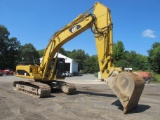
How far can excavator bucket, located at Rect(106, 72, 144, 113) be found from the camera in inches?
395

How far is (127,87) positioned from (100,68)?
8.63 ft

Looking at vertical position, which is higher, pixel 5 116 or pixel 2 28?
pixel 2 28

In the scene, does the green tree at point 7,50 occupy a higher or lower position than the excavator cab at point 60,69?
higher

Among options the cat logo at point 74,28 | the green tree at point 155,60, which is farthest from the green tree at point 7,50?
the cat logo at point 74,28

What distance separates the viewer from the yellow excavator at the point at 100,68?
10.3 meters

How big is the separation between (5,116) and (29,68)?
26.1ft

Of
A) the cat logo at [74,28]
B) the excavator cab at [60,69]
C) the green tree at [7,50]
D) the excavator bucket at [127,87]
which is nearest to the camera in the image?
the excavator bucket at [127,87]

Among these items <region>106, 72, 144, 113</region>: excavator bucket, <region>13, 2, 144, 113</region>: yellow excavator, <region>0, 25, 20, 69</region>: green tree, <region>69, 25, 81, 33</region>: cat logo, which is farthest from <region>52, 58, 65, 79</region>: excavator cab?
<region>0, 25, 20, 69</region>: green tree

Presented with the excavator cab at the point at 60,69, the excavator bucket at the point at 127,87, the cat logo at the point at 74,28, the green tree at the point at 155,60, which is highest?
the green tree at the point at 155,60

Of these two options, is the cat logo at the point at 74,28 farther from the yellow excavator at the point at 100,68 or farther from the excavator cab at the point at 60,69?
the excavator cab at the point at 60,69

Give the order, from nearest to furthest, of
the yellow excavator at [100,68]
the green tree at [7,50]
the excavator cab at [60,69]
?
the yellow excavator at [100,68]
the excavator cab at [60,69]
the green tree at [7,50]

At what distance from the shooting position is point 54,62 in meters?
17.1

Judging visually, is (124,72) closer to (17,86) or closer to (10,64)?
(17,86)

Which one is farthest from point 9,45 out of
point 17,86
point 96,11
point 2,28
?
point 96,11
